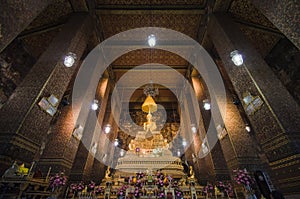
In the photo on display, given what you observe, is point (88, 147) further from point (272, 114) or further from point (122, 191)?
point (272, 114)

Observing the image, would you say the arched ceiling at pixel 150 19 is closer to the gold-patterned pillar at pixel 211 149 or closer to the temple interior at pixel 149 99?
the temple interior at pixel 149 99

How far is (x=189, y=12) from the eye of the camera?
672 centimetres

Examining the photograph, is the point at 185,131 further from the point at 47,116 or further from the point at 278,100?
the point at 47,116

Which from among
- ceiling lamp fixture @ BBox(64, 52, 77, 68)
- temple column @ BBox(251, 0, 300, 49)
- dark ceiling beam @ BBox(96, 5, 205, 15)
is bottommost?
temple column @ BBox(251, 0, 300, 49)

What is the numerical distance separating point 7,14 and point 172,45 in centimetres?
685

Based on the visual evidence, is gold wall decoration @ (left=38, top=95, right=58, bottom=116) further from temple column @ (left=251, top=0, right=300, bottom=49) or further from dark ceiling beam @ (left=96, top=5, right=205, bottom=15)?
temple column @ (left=251, top=0, right=300, bottom=49)

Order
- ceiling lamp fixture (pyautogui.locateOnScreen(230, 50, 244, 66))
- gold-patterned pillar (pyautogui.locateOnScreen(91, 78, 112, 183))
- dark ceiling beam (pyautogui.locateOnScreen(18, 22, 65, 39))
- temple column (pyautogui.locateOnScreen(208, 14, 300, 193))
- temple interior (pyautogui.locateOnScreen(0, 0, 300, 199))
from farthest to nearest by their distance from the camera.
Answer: gold-patterned pillar (pyautogui.locateOnScreen(91, 78, 112, 183))
dark ceiling beam (pyautogui.locateOnScreen(18, 22, 65, 39))
ceiling lamp fixture (pyautogui.locateOnScreen(230, 50, 244, 66))
temple interior (pyautogui.locateOnScreen(0, 0, 300, 199))
temple column (pyautogui.locateOnScreen(208, 14, 300, 193))

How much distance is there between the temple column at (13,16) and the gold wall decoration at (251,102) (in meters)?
5.89

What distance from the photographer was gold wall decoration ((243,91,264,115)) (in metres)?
4.02

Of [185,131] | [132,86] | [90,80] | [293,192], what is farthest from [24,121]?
[185,131]

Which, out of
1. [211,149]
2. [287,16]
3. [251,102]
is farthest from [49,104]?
[211,149]

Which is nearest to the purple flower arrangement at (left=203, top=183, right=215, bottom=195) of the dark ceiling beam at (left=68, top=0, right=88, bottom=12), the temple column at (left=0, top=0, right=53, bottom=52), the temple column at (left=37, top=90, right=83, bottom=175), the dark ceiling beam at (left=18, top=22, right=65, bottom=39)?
the temple column at (left=37, top=90, right=83, bottom=175)

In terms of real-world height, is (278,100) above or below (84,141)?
below

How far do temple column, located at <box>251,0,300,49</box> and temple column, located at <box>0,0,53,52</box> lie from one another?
18.5ft
